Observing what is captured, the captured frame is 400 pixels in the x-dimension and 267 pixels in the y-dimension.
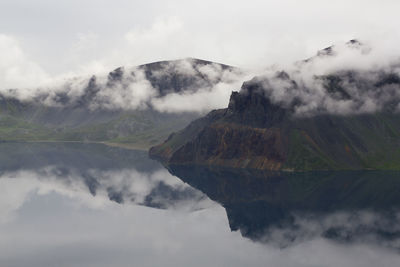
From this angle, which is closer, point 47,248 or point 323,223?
point 47,248

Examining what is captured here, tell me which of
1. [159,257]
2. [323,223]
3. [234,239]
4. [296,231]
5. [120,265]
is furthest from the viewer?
[323,223]

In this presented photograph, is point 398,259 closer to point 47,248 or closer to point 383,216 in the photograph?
point 383,216

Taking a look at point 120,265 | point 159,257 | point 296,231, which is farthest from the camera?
point 296,231

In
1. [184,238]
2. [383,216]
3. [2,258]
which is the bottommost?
[383,216]

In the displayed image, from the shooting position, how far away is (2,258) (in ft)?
414

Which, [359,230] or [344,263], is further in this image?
[359,230]

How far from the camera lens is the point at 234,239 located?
505 feet

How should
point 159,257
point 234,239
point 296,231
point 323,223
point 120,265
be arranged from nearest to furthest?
point 120,265
point 159,257
point 234,239
point 296,231
point 323,223

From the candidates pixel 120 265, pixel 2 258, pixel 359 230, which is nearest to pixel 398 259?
pixel 359 230

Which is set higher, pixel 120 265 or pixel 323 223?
pixel 120 265

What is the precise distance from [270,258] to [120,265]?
4646 centimetres

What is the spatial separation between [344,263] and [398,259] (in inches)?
690

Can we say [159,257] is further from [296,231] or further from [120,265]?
[296,231]

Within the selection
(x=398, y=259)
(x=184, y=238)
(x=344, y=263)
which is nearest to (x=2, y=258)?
(x=184, y=238)
